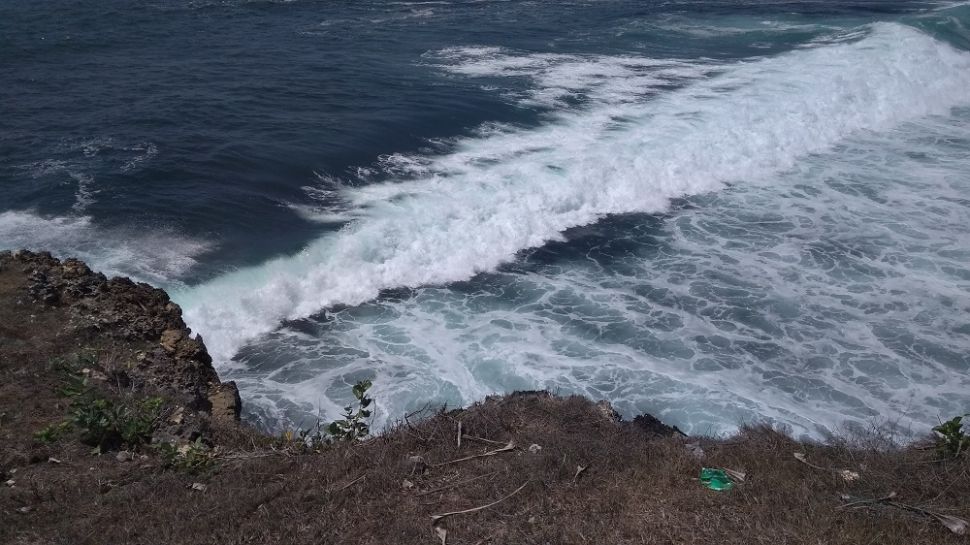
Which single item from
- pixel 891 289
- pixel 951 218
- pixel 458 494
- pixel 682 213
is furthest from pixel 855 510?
pixel 951 218

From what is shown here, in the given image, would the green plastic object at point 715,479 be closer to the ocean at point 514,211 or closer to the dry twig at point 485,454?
the dry twig at point 485,454

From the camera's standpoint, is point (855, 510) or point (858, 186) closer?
point (855, 510)

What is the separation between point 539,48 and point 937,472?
23745mm

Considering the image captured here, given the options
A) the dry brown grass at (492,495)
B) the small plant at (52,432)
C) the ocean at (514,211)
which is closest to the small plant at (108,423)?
the small plant at (52,432)

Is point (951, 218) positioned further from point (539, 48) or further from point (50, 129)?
point (50, 129)

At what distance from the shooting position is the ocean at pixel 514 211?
34.3 feet

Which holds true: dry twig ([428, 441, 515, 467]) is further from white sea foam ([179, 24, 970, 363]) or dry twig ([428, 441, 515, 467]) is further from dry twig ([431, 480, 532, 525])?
white sea foam ([179, 24, 970, 363])

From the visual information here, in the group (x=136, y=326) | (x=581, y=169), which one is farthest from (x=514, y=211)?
(x=136, y=326)

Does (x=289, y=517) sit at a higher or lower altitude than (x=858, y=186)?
higher

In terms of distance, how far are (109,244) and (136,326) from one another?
16.4 feet

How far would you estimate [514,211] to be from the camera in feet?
48.8

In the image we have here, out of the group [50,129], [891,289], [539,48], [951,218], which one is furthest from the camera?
[539,48]

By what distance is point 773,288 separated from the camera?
12.6 metres

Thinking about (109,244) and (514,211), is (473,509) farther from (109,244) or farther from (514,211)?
(514,211)
